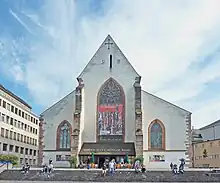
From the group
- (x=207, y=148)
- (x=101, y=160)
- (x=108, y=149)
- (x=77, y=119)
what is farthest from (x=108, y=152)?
(x=207, y=148)

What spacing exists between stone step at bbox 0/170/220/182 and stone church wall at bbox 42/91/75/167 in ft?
39.3

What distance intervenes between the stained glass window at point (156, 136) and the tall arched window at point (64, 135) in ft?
37.6

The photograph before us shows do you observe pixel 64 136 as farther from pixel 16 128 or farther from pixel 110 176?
pixel 16 128

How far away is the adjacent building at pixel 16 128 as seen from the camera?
70812mm

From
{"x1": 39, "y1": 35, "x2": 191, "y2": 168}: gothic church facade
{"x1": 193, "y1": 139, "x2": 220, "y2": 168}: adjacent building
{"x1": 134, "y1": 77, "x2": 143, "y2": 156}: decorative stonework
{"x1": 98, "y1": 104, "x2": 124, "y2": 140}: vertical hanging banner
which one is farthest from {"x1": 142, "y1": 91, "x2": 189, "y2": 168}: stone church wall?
{"x1": 193, "y1": 139, "x2": 220, "y2": 168}: adjacent building

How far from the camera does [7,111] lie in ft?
237

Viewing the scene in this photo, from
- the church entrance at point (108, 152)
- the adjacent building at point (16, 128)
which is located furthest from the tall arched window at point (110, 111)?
the adjacent building at point (16, 128)

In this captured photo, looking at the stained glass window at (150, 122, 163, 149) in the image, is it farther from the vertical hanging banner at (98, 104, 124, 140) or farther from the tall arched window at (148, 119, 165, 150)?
the vertical hanging banner at (98, 104, 124, 140)

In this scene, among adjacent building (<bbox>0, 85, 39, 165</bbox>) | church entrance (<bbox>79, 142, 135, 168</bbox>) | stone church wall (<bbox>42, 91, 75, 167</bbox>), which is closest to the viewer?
church entrance (<bbox>79, 142, 135, 168</bbox>)

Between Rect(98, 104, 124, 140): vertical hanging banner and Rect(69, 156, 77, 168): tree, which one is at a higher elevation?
Rect(98, 104, 124, 140): vertical hanging banner

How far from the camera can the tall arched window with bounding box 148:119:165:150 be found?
49.6m

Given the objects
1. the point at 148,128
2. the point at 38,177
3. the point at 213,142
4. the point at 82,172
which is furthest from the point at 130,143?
the point at 213,142

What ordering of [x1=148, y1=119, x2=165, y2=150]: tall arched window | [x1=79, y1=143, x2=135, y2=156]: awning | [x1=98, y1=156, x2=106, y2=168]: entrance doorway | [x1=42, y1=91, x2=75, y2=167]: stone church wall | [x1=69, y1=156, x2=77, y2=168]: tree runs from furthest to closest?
[x1=42, y1=91, x2=75, y2=167]: stone church wall → [x1=148, y1=119, x2=165, y2=150]: tall arched window → [x1=98, y1=156, x2=106, y2=168]: entrance doorway → [x1=79, y1=143, x2=135, y2=156]: awning → [x1=69, y1=156, x2=77, y2=168]: tree

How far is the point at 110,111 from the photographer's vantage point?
51.4m
